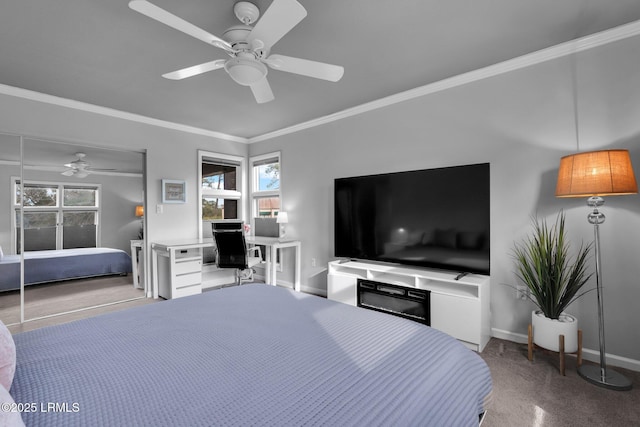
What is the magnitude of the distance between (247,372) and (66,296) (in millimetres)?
4340

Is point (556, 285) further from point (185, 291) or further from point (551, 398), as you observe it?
point (185, 291)

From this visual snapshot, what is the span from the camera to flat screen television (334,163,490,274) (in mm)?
2693

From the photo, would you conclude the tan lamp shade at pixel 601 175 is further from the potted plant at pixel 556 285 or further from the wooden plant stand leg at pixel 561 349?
the wooden plant stand leg at pixel 561 349

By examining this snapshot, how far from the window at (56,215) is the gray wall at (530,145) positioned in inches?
137

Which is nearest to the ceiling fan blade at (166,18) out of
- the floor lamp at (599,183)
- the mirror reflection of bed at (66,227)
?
the floor lamp at (599,183)

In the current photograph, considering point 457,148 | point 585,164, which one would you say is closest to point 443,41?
point 457,148

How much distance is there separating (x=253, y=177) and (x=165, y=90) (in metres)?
2.23

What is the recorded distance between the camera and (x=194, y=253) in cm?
431

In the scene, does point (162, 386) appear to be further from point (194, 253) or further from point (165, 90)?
point (194, 253)

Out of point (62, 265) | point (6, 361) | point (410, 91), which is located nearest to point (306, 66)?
point (410, 91)

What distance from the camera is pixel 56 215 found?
355 centimetres

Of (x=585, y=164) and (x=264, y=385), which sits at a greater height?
(x=585, y=164)

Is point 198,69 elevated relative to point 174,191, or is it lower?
elevated

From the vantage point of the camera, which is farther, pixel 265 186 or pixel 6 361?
pixel 265 186
